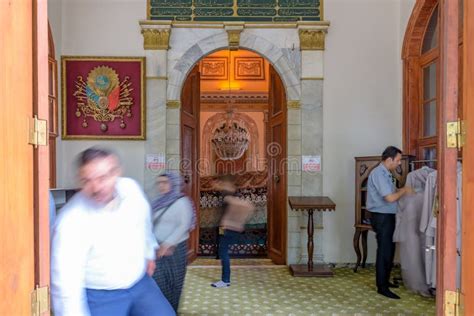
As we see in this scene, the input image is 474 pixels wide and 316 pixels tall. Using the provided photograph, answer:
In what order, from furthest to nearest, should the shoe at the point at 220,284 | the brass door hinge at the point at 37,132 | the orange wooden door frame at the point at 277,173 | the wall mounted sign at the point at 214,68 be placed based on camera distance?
the wall mounted sign at the point at 214,68 < the orange wooden door frame at the point at 277,173 < the shoe at the point at 220,284 < the brass door hinge at the point at 37,132

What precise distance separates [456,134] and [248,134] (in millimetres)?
11307

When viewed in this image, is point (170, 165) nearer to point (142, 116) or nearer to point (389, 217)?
point (142, 116)

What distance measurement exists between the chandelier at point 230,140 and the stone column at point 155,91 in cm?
682

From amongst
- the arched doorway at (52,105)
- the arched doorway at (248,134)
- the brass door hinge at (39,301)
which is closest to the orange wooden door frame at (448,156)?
the brass door hinge at (39,301)

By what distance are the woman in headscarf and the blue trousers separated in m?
0.96

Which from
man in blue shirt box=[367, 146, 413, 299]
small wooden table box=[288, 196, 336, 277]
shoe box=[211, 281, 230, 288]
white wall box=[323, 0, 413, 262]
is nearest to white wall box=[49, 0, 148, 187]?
shoe box=[211, 281, 230, 288]

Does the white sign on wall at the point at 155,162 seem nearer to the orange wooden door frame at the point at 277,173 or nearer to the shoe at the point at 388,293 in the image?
the orange wooden door frame at the point at 277,173

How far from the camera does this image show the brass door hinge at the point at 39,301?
1.64 metres

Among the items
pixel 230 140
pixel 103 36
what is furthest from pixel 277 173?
pixel 230 140

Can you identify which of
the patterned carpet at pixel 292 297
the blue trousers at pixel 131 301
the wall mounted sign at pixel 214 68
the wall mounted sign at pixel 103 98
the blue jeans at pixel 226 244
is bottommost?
the patterned carpet at pixel 292 297

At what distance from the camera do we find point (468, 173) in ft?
5.85

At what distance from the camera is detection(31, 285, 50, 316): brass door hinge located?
5.39 feet

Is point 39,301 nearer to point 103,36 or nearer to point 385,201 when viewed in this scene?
point 385,201

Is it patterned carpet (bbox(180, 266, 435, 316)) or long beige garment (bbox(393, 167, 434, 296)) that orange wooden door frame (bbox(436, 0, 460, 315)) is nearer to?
patterned carpet (bbox(180, 266, 435, 316))
